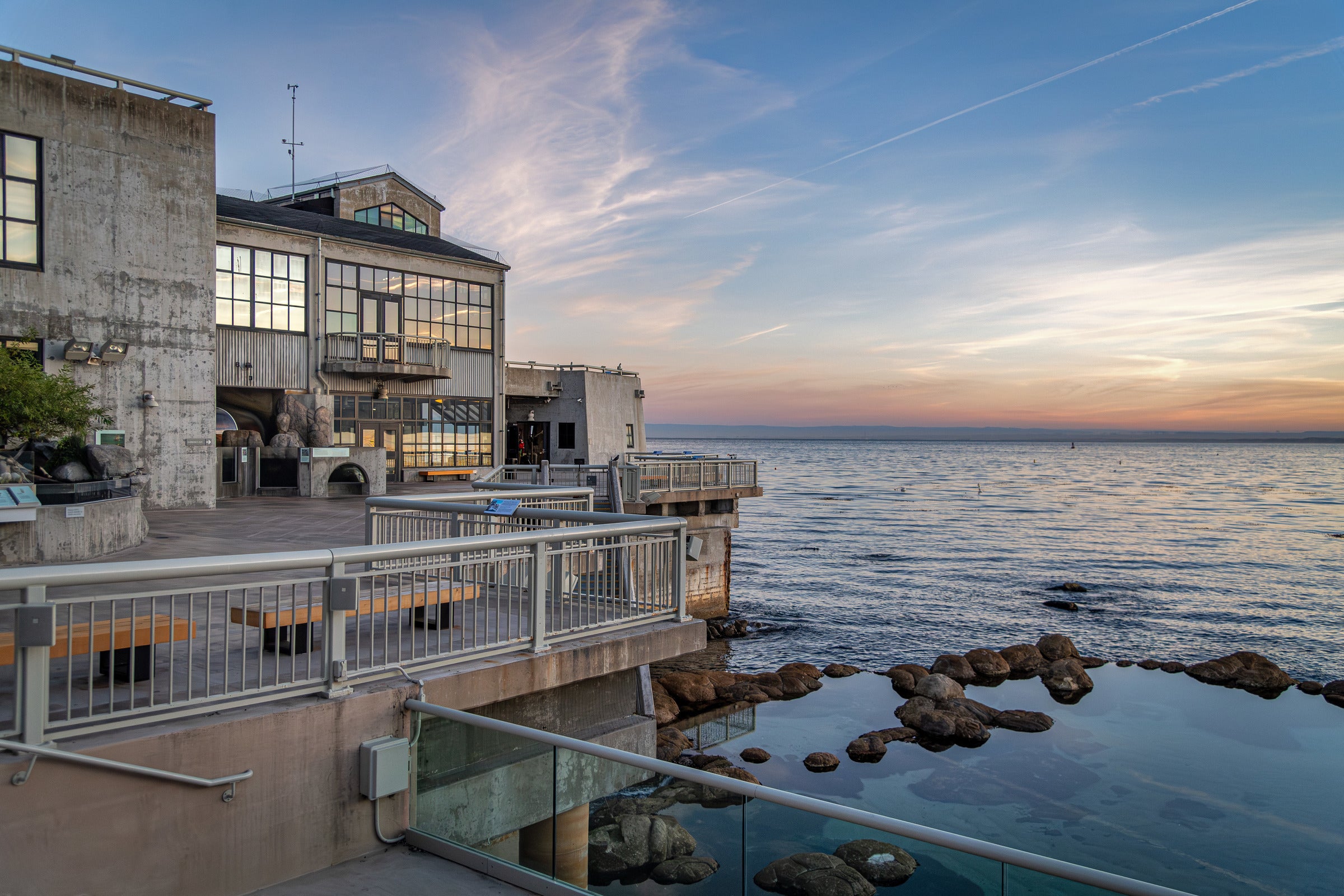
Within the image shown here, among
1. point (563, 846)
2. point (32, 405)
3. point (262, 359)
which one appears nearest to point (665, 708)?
point (32, 405)

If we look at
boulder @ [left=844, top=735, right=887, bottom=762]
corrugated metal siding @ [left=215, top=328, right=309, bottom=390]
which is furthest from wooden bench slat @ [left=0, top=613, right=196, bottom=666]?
corrugated metal siding @ [left=215, top=328, right=309, bottom=390]

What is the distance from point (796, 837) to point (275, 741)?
3.06 m

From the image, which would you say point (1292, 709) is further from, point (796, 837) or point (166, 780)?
point (166, 780)

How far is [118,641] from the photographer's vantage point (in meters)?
5.29

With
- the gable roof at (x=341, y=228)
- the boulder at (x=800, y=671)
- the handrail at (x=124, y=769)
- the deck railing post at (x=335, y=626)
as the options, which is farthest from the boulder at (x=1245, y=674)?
the gable roof at (x=341, y=228)

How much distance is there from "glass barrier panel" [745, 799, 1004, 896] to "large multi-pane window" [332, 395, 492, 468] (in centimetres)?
2907

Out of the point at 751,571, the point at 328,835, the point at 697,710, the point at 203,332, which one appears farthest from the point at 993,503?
the point at 328,835

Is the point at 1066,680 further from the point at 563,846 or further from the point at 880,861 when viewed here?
the point at 880,861

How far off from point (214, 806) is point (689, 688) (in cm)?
1716

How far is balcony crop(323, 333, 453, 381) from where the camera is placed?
30016 millimetres

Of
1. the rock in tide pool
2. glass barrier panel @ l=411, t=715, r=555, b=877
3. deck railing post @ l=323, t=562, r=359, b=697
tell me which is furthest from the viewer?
the rock in tide pool

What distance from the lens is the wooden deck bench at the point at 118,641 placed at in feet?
15.6

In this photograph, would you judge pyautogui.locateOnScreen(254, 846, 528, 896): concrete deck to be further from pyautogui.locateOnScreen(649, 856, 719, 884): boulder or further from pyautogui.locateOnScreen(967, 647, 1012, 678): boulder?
pyautogui.locateOnScreen(967, 647, 1012, 678): boulder

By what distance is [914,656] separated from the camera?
2689 centimetres
